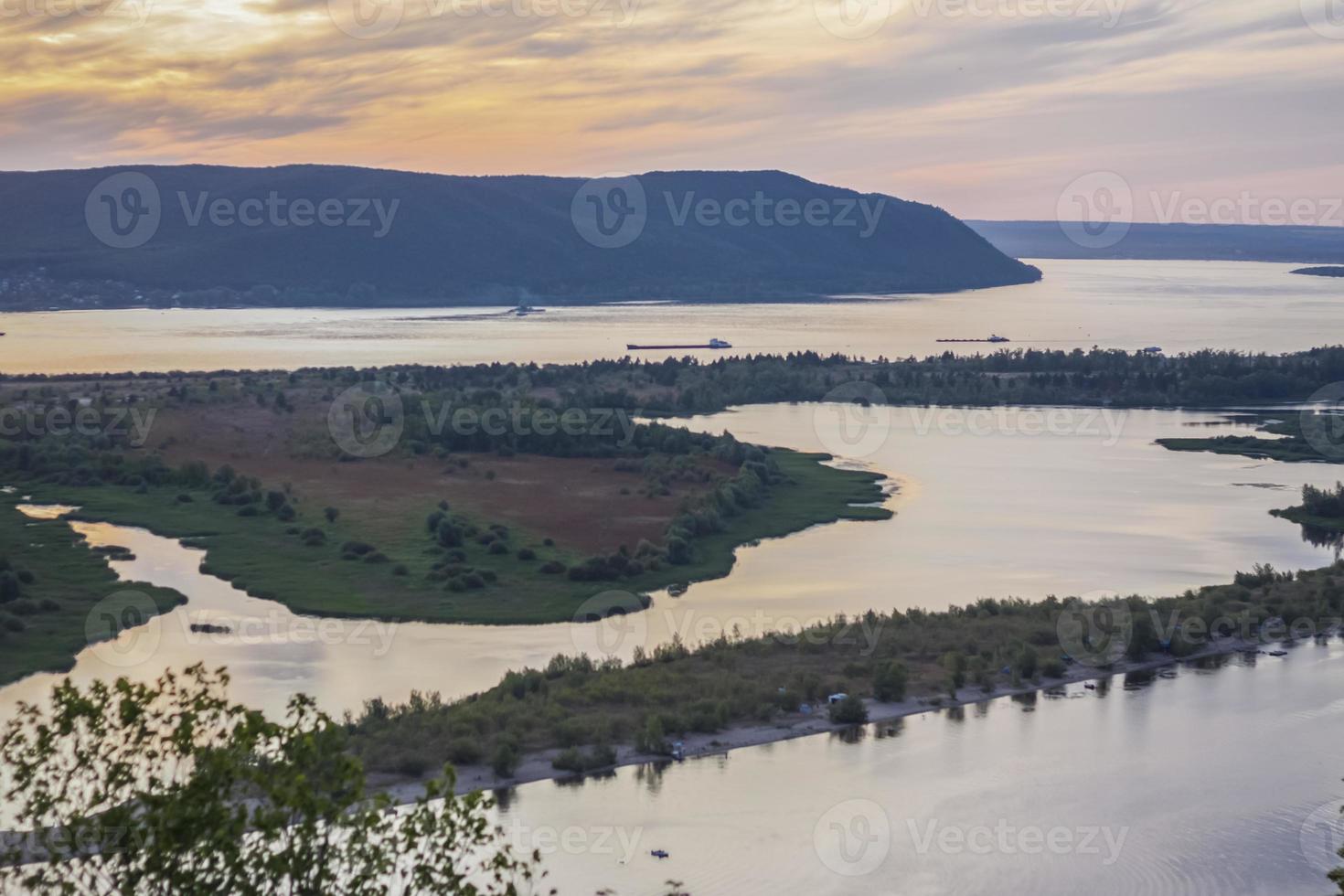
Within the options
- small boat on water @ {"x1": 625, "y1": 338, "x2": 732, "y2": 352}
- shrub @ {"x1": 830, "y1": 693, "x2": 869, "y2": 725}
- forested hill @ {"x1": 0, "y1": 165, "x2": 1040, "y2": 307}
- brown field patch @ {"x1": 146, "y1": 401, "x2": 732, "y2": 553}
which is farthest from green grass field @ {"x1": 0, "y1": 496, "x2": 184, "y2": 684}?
forested hill @ {"x1": 0, "y1": 165, "x2": 1040, "y2": 307}

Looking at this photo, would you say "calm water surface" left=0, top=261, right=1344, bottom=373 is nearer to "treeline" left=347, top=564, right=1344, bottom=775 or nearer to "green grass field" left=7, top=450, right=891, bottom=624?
"green grass field" left=7, top=450, right=891, bottom=624

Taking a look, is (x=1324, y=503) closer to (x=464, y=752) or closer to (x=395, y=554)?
(x=395, y=554)

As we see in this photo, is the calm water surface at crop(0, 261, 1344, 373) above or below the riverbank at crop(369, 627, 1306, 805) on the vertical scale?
above

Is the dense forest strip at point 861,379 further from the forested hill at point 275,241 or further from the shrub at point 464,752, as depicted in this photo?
the forested hill at point 275,241

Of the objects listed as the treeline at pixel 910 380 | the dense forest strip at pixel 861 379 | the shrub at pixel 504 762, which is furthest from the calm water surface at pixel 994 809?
the treeline at pixel 910 380

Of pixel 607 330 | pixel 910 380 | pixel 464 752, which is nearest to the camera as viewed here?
pixel 464 752

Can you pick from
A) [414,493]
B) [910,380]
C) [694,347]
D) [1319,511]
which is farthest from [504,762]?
[694,347]

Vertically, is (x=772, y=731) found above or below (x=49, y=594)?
below
